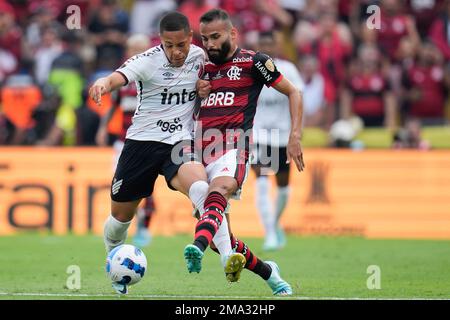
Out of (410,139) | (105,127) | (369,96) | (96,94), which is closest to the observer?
(96,94)

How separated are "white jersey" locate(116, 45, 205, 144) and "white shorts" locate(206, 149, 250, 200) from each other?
1.45 ft

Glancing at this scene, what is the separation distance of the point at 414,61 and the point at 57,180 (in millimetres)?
7446

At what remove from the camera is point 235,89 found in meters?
9.86

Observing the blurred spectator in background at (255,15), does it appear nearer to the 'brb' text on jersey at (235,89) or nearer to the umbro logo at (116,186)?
the 'brb' text on jersey at (235,89)

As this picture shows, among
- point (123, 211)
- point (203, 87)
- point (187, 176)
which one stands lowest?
point (123, 211)

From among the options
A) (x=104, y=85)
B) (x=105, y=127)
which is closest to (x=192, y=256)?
(x=104, y=85)

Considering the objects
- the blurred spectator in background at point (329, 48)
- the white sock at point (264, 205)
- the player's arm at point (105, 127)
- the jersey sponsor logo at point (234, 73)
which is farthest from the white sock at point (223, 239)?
the blurred spectator in background at point (329, 48)

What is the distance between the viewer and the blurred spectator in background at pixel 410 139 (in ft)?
58.5

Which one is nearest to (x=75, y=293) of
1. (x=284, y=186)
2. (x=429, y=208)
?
(x=284, y=186)

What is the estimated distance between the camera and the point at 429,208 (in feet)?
56.3

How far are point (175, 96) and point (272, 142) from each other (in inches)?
198

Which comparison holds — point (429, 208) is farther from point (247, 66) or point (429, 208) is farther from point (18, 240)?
point (247, 66)

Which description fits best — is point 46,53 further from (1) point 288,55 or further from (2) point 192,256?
(2) point 192,256
